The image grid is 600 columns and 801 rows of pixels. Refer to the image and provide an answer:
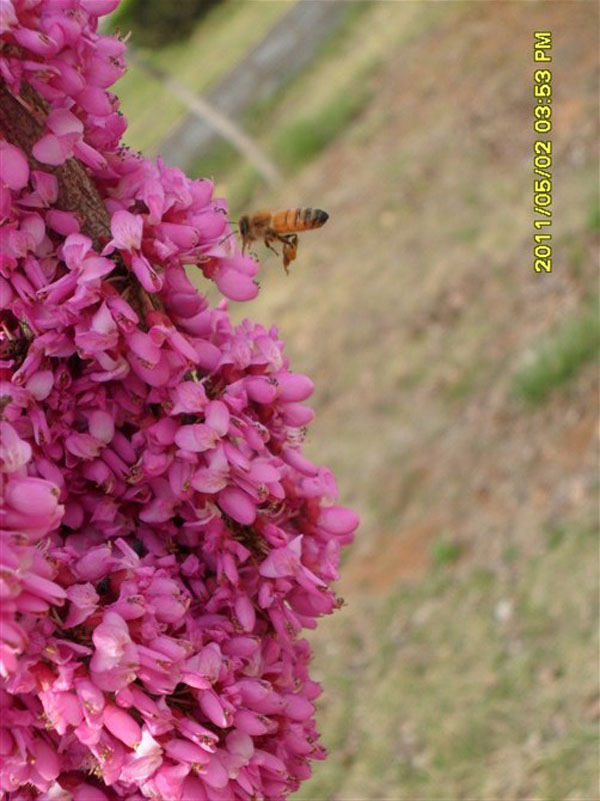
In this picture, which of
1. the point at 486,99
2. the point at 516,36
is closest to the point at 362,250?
the point at 486,99

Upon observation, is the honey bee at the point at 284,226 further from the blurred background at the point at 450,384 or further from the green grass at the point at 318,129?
the green grass at the point at 318,129

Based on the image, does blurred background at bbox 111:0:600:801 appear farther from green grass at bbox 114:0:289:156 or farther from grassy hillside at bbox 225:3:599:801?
green grass at bbox 114:0:289:156

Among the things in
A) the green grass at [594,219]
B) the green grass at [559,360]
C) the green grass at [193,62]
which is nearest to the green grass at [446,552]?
the green grass at [559,360]

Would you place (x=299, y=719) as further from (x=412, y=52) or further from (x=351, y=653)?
(x=412, y=52)

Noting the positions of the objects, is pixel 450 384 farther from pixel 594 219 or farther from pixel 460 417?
pixel 594 219
